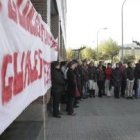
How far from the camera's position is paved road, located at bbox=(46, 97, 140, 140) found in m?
11.0

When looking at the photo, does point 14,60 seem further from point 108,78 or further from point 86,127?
point 108,78

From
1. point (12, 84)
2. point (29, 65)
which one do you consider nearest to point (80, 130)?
point (29, 65)

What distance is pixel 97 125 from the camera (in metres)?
13.0

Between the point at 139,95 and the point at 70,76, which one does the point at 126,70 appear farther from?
the point at 70,76

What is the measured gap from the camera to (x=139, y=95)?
2370cm

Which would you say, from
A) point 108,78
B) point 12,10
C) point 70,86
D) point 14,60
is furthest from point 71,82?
point 12,10

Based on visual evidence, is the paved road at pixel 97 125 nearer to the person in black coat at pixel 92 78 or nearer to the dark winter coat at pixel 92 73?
the person in black coat at pixel 92 78

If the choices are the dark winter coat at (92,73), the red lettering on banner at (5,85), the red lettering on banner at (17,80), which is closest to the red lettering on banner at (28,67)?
the red lettering on banner at (17,80)

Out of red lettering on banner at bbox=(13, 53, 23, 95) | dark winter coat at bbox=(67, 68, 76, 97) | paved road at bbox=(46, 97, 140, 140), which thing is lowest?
paved road at bbox=(46, 97, 140, 140)

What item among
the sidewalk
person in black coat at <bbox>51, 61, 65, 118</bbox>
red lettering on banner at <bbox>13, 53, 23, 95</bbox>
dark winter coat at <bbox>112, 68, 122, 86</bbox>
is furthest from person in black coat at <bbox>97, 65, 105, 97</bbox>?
red lettering on banner at <bbox>13, 53, 23, 95</bbox>

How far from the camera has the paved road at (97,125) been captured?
11.0 m

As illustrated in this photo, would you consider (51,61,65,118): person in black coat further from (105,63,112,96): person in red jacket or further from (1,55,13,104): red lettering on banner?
(1,55,13,104): red lettering on banner

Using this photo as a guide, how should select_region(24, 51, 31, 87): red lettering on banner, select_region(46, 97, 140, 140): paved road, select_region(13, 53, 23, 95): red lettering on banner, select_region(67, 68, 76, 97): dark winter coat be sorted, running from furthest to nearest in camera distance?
select_region(67, 68, 76, 97): dark winter coat → select_region(46, 97, 140, 140): paved road → select_region(24, 51, 31, 87): red lettering on banner → select_region(13, 53, 23, 95): red lettering on banner

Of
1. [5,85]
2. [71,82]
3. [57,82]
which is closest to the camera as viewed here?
[5,85]
